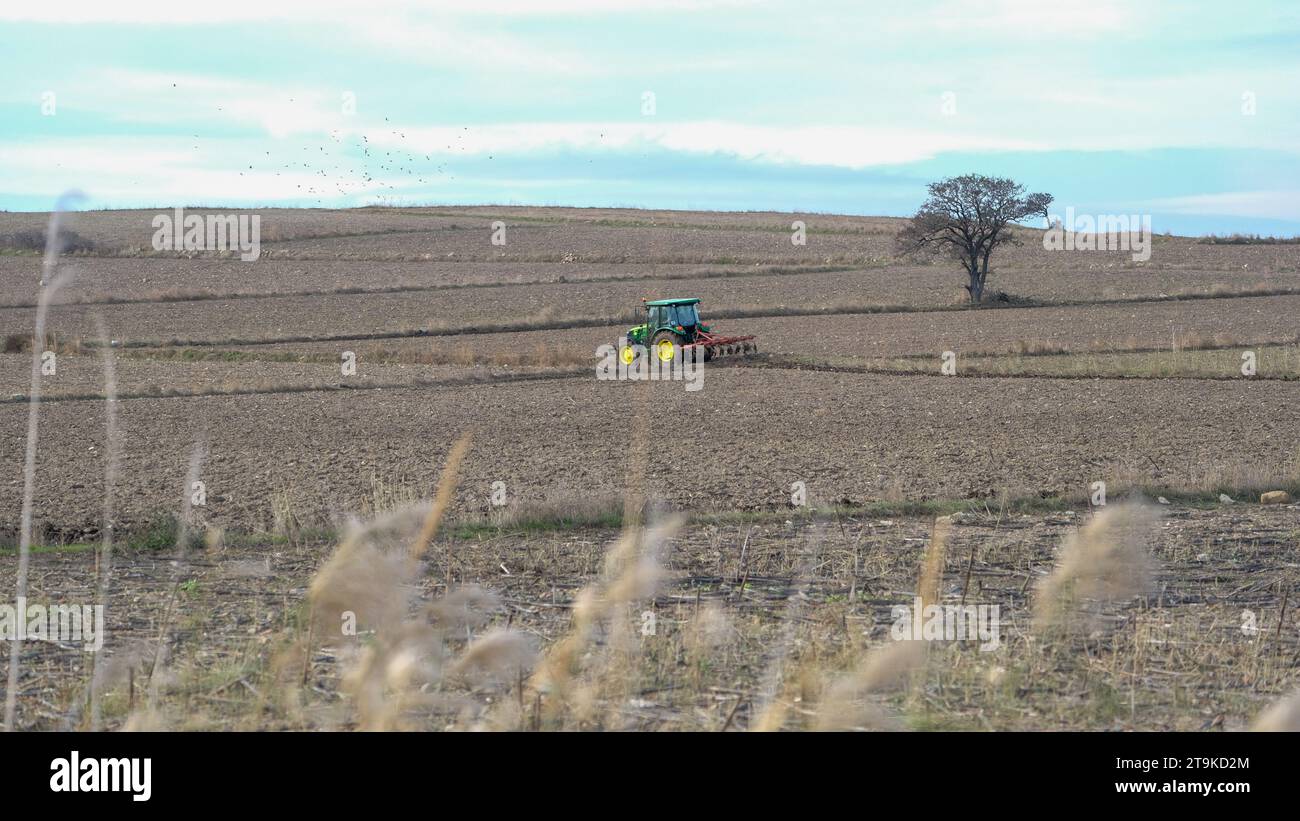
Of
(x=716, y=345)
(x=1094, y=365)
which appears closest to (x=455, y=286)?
(x=716, y=345)

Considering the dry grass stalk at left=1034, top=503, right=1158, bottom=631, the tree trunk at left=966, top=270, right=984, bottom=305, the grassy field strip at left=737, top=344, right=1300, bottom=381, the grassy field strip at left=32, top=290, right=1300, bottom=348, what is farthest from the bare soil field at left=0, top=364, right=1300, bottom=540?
the tree trunk at left=966, top=270, right=984, bottom=305

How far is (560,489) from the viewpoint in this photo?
1402 cm

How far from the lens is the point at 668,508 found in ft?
42.5

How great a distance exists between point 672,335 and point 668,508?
17.5m

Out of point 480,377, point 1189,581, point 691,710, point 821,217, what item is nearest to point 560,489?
point 1189,581

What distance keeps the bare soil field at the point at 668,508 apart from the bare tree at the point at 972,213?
440cm

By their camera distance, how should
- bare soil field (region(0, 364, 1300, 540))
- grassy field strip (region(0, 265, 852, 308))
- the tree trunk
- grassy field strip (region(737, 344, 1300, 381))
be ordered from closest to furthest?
bare soil field (region(0, 364, 1300, 540)) → grassy field strip (region(737, 344, 1300, 381)) → the tree trunk → grassy field strip (region(0, 265, 852, 308))

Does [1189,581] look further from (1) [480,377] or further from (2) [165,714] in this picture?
(1) [480,377]

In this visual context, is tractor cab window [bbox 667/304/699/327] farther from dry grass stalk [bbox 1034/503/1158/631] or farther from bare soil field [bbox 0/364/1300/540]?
dry grass stalk [bbox 1034/503/1158/631]

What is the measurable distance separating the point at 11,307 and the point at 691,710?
45408mm

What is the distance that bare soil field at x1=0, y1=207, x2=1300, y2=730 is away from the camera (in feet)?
20.6

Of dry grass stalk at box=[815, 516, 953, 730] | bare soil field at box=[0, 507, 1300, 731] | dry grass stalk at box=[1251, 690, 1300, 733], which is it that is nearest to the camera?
dry grass stalk at box=[1251, 690, 1300, 733]

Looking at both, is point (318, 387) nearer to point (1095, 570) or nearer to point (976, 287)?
point (1095, 570)

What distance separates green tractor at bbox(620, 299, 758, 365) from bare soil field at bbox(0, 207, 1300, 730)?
1.05 m
